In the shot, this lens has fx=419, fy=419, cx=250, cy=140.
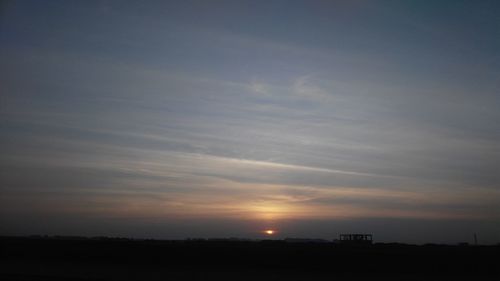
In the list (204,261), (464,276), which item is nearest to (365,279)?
(464,276)

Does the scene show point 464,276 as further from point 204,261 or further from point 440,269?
point 204,261

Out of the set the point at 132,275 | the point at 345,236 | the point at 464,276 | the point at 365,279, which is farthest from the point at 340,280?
the point at 345,236

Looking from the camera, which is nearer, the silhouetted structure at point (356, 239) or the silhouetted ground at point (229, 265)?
the silhouetted ground at point (229, 265)

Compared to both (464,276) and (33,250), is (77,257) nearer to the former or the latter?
(33,250)

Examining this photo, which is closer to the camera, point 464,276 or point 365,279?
point 365,279

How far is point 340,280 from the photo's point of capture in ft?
80.7

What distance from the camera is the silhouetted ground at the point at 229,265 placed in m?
25.7

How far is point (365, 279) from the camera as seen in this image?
25.2 meters

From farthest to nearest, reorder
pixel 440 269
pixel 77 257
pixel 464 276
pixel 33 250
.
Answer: pixel 33 250 < pixel 77 257 < pixel 440 269 < pixel 464 276

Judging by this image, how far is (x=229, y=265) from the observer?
3238 centimetres

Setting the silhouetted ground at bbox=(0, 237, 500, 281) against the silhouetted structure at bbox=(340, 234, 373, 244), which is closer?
the silhouetted ground at bbox=(0, 237, 500, 281)

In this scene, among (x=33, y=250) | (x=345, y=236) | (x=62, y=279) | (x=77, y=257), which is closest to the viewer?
(x=62, y=279)

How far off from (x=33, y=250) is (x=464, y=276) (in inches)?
1459

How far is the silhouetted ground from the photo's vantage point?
84.4 feet
